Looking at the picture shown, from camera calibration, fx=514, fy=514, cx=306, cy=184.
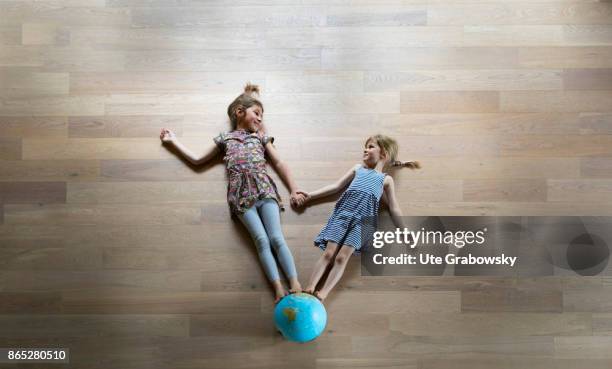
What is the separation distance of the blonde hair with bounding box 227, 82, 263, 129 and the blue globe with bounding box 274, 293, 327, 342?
869mm

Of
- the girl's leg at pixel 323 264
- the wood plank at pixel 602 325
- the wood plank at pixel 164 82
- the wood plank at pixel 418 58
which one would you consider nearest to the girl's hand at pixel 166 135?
the wood plank at pixel 164 82

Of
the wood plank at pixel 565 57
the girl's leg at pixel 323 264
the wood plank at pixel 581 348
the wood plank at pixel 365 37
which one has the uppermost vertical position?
the wood plank at pixel 365 37

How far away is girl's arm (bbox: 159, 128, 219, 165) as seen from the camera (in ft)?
7.95

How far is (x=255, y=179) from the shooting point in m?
2.35

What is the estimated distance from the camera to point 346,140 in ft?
8.00

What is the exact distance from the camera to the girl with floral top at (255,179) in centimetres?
232

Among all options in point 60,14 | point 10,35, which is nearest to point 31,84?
point 10,35

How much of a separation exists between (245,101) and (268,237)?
0.64 metres

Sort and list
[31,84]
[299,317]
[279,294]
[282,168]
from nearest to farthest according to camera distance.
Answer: [299,317]
[279,294]
[282,168]
[31,84]

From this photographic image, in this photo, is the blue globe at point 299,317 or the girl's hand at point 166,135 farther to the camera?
the girl's hand at point 166,135

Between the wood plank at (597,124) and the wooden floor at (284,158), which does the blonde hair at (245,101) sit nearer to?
A: the wooden floor at (284,158)

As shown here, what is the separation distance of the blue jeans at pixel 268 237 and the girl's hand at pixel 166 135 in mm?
503

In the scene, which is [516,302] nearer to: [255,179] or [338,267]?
[338,267]

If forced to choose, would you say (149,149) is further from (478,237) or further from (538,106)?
(538,106)
